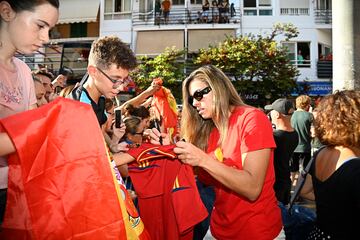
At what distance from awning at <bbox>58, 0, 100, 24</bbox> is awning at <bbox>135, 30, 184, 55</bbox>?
355 cm

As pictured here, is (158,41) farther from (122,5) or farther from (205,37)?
(122,5)

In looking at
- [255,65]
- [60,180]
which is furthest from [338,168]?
[255,65]

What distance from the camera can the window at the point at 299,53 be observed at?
24.3 meters

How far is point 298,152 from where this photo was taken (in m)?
7.34

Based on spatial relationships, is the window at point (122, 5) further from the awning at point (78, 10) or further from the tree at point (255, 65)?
the tree at point (255, 65)

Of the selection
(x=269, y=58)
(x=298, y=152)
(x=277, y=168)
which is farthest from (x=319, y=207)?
(x=269, y=58)

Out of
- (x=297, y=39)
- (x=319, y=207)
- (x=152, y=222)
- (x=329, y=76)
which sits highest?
(x=319, y=207)

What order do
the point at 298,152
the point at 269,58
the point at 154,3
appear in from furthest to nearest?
the point at 154,3 → the point at 269,58 → the point at 298,152

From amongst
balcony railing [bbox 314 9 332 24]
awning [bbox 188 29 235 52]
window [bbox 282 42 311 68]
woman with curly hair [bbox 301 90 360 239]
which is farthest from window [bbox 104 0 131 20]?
woman with curly hair [bbox 301 90 360 239]

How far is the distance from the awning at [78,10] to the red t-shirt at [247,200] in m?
23.9

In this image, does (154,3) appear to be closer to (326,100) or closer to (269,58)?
(269,58)

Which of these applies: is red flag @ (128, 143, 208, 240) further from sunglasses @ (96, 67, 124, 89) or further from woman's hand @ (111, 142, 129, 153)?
sunglasses @ (96, 67, 124, 89)

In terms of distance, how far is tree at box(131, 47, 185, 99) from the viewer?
809 inches

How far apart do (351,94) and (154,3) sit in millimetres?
24109
